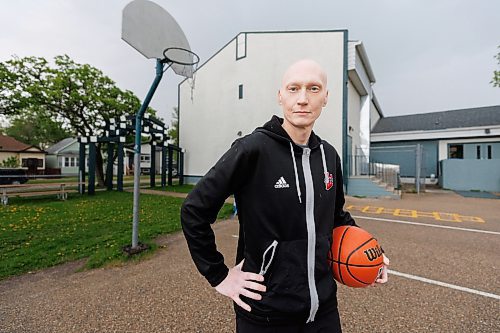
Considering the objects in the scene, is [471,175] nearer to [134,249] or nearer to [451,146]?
[451,146]

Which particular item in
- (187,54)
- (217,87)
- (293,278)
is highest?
(217,87)

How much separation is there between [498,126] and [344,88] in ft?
44.7

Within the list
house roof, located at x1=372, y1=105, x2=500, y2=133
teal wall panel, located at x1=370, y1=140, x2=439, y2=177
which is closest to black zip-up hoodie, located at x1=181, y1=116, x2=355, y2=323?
teal wall panel, located at x1=370, y1=140, x2=439, y2=177

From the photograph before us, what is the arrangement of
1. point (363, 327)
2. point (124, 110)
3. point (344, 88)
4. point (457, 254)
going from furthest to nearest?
1. point (124, 110)
2. point (344, 88)
3. point (457, 254)
4. point (363, 327)

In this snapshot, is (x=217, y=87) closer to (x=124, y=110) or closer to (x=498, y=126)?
(x=124, y=110)

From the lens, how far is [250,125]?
15.4 meters

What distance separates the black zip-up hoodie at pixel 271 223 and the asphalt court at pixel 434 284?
169 cm

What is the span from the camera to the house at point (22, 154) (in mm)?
28517

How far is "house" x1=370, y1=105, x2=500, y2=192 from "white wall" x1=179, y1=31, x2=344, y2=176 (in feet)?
26.5

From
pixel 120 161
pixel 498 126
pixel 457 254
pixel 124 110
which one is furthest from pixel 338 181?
pixel 498 126

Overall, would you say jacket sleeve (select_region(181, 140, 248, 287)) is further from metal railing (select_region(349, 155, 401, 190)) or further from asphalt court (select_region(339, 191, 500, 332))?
metal railing (select_region(349, 155, 401, 190))

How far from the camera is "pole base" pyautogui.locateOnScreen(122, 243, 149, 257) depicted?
430 centimetres

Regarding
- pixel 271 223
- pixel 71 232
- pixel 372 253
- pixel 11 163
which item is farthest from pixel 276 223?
pixel 11 163

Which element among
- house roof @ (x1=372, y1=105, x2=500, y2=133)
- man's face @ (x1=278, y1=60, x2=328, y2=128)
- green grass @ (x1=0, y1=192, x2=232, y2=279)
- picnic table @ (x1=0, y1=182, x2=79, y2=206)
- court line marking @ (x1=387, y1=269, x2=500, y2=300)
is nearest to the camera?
man's face @ (x1=278, y1=60, x2=328, y2=128)
